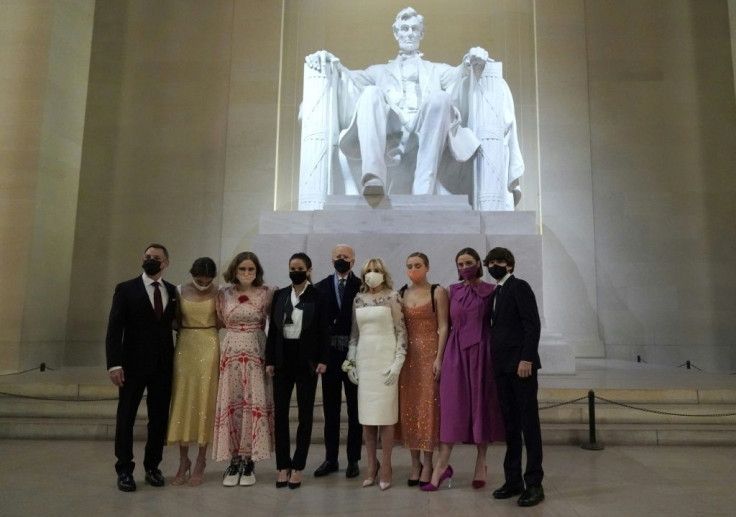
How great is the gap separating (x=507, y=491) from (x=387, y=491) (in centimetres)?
65

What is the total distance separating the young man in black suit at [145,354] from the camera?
3303mm

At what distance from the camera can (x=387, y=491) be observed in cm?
317

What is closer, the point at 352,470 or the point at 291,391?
the point at 291,391

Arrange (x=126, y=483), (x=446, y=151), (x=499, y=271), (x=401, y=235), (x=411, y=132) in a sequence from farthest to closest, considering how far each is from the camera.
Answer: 1. (x=411, y=132)
2. (x=446, y=151)
3. (x=401, y=235)
4. (x=499, y=271)
5. (x=126, y=483)

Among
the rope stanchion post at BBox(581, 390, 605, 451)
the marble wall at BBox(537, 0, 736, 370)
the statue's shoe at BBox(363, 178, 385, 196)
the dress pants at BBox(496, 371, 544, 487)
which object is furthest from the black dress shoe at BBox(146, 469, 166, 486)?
the marble wall at BBox(537, 0, 736, 370)

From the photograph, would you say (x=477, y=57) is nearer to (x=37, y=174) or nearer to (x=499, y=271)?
(x=499, y=271)

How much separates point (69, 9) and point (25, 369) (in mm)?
4885

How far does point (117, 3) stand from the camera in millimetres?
9141

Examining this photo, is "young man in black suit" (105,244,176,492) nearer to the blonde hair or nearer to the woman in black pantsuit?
the woman in black pantsuit

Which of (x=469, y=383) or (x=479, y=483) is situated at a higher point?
(x=469, y=383)

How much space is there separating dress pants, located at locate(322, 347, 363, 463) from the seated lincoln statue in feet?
8.88

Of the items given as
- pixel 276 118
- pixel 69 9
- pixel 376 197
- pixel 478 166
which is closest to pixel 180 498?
pixel 376 197

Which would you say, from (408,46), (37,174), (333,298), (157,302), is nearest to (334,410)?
(333,298)

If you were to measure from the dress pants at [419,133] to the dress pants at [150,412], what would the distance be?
319 centimetres
